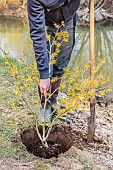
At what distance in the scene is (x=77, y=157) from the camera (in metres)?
2.25

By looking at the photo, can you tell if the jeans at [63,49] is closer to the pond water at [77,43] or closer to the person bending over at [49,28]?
the person bending over at [49,28]

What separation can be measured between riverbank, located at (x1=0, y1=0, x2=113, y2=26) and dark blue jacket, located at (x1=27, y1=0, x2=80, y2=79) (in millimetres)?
7454

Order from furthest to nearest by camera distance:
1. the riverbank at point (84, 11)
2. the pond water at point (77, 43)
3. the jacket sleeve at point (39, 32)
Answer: the riverbank at point (84, 11) < the pond water at point (77, 43) < the jacket sleeve at point (39, 32)

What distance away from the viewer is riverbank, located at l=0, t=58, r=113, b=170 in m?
2.13

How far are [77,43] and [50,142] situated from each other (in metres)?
5.02

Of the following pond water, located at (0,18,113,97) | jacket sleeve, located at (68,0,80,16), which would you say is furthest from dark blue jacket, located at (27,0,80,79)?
pond water, located at (0,18,113,97)

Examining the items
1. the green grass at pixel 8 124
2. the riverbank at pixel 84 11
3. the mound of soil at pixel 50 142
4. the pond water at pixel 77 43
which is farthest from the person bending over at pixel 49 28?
the riverbank at pixel 84 11

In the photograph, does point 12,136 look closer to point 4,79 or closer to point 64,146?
point 64,146

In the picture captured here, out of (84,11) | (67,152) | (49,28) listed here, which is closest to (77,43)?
(84,11)

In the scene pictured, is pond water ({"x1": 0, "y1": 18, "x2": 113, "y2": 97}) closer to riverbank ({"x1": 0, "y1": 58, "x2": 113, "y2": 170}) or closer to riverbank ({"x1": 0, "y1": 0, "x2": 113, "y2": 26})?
riverbank ({"x1": 0, "y1": 0, "x2": 113, "y2": 26})

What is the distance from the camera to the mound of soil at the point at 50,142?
7.24 ft

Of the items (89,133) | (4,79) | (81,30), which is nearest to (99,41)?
(81,30)

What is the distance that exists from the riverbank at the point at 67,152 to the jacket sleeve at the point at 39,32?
1.88 ft

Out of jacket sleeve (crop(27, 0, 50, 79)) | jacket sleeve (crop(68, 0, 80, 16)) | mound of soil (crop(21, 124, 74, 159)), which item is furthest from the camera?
mound of soil (crop(21, 124, 74, 159))
